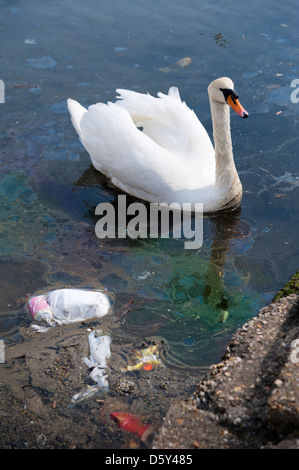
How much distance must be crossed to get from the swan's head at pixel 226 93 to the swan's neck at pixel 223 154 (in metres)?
0.10

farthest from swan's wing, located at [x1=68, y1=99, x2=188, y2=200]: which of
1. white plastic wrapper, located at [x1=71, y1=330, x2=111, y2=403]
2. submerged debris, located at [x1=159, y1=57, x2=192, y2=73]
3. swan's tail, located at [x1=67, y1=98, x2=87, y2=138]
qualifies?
submerged debris, located at [x1=159, y1=57, x2=192, y2=73]

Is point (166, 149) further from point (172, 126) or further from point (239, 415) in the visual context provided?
point (239, 415)

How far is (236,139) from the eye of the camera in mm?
6488

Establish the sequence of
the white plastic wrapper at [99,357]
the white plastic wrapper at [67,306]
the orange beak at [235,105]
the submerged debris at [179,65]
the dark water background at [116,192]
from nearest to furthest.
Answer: the white plastic wrapper at [99,357] → the white plastic wrapper at [67,306] → the dark water background at [116,192] → the orange beak at [235,105] → the submerged debris at [179,65]

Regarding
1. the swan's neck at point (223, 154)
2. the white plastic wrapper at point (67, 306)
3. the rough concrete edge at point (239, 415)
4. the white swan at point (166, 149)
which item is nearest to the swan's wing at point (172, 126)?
the white swan at point (166, 149)

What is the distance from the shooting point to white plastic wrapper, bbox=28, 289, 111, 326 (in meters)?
4.22

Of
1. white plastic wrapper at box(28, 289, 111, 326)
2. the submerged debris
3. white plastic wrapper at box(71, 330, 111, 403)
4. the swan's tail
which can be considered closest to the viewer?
white plastic wrapper at box(71, 330, 111, 403)

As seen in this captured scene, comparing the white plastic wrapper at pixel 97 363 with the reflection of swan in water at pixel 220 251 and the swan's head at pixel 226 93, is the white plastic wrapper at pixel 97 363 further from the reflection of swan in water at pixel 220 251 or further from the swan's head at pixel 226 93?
the swan's head at pixel 226 93

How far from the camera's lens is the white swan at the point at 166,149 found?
5430 millimetres

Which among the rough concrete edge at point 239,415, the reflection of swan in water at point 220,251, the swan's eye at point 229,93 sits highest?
the swan's eye at point 229,93

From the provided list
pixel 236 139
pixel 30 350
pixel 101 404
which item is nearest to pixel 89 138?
pixel 236 139

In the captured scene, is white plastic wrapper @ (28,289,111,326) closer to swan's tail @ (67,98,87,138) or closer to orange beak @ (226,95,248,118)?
orange beak @ (226,95,248,118)

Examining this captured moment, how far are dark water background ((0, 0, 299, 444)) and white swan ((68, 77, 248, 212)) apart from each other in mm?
347

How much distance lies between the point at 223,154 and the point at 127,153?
946 millimetres
